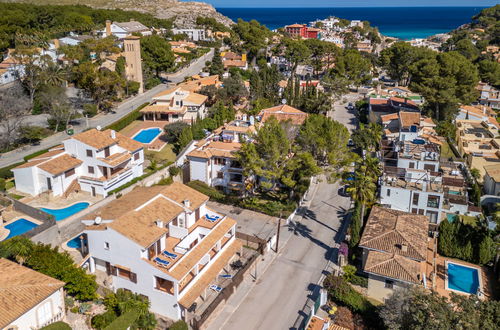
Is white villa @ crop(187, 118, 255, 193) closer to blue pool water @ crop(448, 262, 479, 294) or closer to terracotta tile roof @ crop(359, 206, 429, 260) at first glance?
terracotta tile roof @ crop(359, 206, 429, 260)

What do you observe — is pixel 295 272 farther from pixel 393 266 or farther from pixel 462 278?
pixel 462 278

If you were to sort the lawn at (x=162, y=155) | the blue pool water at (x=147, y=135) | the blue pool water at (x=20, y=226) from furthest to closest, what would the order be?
the blue pool water at (x=147, y=135) → the lawn at (x=162, y=155) → the blue pool water at (x=20, y=226)

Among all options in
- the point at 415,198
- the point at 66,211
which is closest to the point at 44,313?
the point at 66,211

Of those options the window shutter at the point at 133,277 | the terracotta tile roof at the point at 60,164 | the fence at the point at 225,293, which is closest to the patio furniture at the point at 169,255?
the window shutter at the point at 133,277

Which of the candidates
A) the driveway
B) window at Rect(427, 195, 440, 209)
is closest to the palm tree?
the driveway

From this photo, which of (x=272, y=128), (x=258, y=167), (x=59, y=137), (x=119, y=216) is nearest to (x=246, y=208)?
(x=258, y=167)

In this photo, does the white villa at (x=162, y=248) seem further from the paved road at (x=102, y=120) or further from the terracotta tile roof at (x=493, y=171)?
the terracotta tile roof at (x=493, y=171)
